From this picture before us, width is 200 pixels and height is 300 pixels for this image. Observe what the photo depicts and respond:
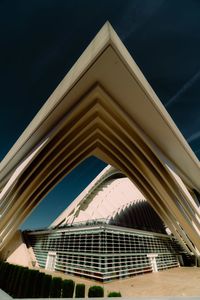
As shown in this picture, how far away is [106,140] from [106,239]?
9400 millimetres

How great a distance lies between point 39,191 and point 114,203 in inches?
508

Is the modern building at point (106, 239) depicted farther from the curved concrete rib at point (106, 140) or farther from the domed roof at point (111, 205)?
the curved concrete rib at point (106, 140)

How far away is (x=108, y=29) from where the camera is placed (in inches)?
355

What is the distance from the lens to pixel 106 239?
1537 centimetres

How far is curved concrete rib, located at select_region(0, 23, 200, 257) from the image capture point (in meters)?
11.0

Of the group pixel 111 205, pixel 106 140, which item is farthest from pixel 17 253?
pixel 106 140

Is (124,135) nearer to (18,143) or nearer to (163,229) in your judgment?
(18,143)

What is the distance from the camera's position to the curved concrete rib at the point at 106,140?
10977 millimetres

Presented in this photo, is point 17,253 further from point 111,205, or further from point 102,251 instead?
point 102,251

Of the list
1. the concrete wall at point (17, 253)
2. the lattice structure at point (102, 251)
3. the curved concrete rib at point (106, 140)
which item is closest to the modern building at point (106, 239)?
Answer: the lattice structure at point (102, 251)

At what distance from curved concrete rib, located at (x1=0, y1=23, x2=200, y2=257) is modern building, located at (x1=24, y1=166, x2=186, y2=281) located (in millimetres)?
4503

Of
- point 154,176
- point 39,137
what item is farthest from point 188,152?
point 39,137

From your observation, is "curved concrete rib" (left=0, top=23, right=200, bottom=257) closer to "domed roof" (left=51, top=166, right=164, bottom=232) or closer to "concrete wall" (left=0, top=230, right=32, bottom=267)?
"concrete wall" (left=0, top=230, right=32, bottom=267)

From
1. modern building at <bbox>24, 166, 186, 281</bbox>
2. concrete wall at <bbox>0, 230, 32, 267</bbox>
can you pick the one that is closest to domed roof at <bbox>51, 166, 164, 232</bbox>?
modern building at <bbox>24, 166, 186, 281</bbox>
